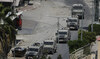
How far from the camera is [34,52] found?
110812mm

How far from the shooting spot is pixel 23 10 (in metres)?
152

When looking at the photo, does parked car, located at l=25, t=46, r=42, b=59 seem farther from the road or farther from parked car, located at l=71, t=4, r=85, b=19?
parked car, located at l=71, t=4, r=85, b=19

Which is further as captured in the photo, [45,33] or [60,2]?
[60,2]

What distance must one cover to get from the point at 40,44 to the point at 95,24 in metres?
18.1

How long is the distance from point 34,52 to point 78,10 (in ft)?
119

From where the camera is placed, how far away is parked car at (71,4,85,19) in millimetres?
143600

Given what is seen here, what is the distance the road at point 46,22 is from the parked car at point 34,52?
9.82ft

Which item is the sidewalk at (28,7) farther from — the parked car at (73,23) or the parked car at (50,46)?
the parked car at (50,46)

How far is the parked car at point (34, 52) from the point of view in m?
110

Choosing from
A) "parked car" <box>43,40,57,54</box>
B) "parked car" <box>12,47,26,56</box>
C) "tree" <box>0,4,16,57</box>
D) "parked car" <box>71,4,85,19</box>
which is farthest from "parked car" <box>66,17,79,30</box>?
"tree" <box>0,4,16,57</box>

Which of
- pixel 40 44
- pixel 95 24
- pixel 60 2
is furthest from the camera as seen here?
pixel 60 2

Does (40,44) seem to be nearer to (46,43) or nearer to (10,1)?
(46,43)

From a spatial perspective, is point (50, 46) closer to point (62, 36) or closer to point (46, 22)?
point (62, 36)

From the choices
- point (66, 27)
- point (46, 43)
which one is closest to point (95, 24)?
point (66, 27)
